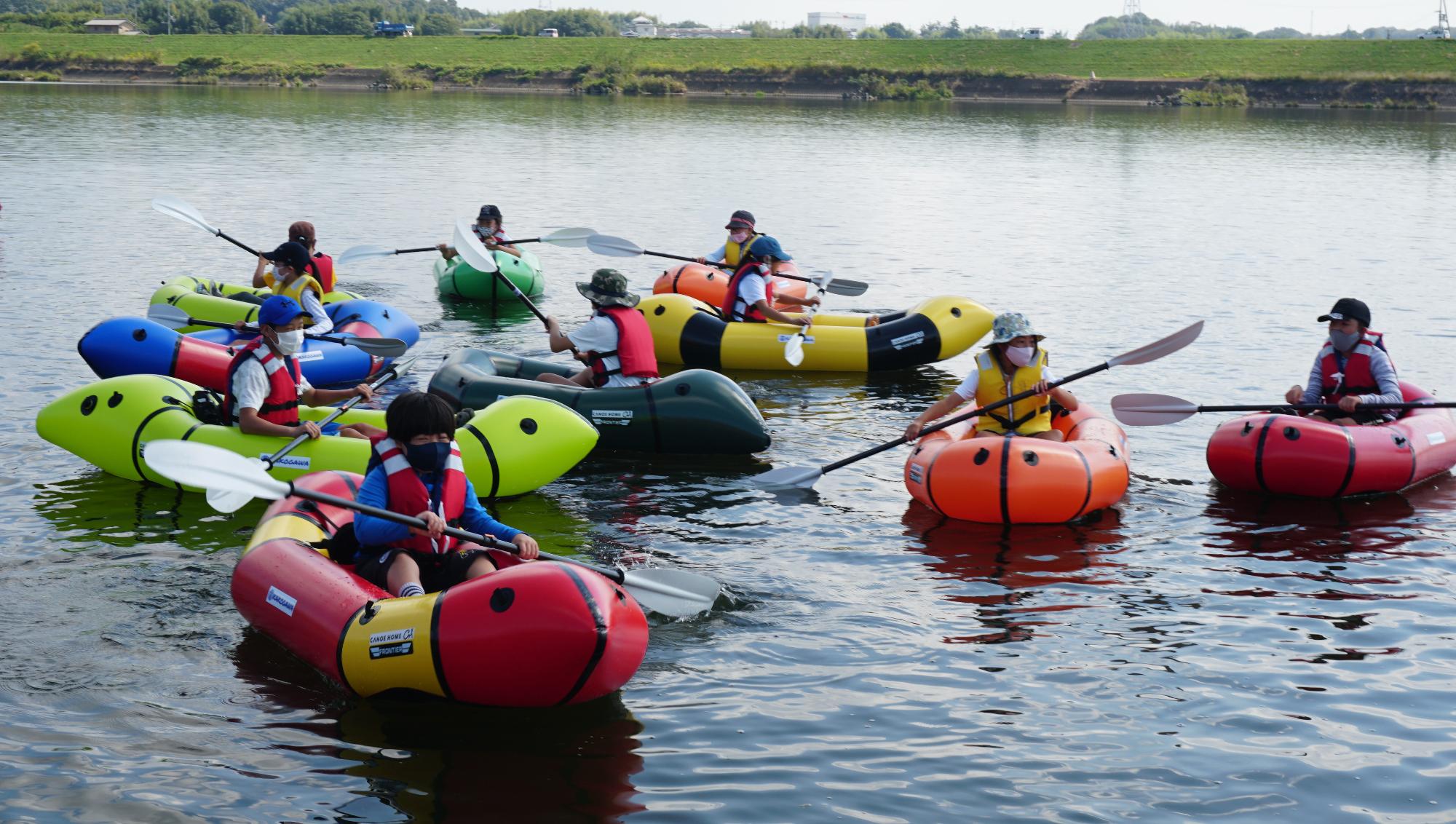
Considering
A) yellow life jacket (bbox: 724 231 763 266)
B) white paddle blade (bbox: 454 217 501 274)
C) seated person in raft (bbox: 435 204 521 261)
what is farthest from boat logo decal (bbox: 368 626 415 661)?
seated person in raft (bbox: 435 204 521 261)

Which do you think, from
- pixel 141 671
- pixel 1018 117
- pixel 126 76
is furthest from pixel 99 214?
pixel 126 76

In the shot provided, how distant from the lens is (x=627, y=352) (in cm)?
891

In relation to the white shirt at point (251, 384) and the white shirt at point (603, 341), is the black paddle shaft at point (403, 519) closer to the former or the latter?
the white shirt at point (251, 384)

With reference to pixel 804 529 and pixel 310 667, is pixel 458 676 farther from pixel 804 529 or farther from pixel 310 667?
pixel 804 529

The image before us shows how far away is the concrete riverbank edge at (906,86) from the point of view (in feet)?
162

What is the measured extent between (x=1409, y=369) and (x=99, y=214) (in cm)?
1676

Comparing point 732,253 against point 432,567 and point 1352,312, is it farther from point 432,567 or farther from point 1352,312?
point 432,567

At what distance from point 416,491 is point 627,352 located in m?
3.60

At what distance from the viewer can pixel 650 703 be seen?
215 inches

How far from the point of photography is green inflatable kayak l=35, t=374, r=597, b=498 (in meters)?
7.75

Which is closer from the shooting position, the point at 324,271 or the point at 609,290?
the point at 609,290

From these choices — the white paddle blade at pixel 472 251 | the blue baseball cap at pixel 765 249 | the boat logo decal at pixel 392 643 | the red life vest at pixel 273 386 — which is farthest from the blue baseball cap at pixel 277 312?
the blue baseball cap at pixel 765 249

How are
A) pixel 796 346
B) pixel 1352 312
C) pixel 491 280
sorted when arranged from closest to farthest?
1. pixel 1352 312
2. pixel 796 346
3. pixel 491 280

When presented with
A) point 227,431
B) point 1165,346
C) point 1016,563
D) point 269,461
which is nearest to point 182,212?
point 227,431
